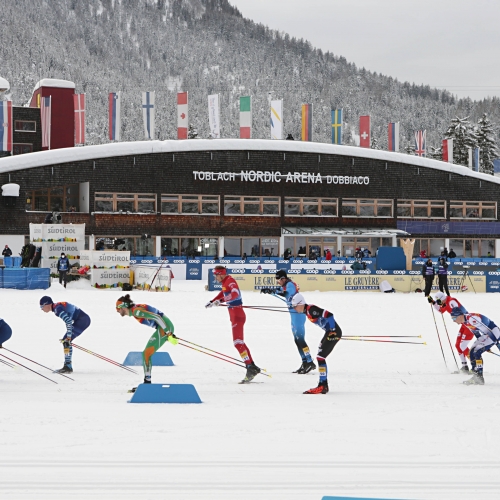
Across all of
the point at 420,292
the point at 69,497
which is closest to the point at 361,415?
the point at 69,497

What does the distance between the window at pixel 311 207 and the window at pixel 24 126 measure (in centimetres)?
2171

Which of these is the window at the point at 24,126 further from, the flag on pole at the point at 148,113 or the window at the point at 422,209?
the window at the point at 422,209

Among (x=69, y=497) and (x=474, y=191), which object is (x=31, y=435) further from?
(x=474, y=191)

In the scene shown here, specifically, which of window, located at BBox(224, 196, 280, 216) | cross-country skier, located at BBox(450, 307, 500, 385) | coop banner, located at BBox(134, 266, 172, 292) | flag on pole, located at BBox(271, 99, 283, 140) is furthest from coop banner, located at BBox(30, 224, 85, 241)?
cross-country skier, located at BBox(450, 307, 500, 385)

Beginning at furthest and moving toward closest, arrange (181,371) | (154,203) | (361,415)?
(154,203) → (181,371) → (361,415)

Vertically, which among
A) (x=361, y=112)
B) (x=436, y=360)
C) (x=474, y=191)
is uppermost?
(x=361, y=112)

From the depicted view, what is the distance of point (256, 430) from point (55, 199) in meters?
38.8

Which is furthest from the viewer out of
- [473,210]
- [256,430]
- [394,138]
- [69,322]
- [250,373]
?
[394,138]

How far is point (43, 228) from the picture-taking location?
31.2m

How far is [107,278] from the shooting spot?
1163 inches

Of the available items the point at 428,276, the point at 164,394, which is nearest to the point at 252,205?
the point at 428,276

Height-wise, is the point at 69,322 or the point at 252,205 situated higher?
the point at 252,205

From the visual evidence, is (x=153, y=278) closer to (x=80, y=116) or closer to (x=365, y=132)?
(x=80, y=116)

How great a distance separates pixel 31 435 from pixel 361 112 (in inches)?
7182
